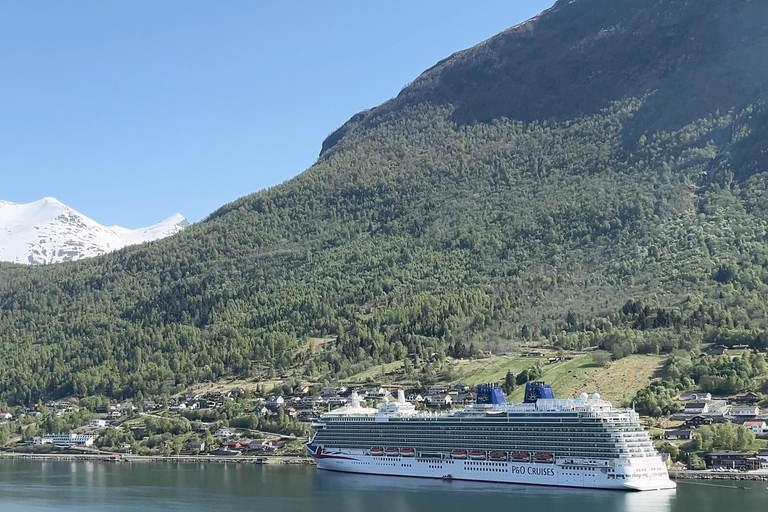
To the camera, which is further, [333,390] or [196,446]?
[333,390]

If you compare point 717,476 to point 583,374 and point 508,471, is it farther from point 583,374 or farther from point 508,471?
point 583,374

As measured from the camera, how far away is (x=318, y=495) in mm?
107250

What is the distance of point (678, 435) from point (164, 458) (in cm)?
7040

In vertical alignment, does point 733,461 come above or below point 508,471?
below

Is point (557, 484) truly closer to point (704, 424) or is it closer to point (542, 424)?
point (542, 424)

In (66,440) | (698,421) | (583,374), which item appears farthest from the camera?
(66,440)

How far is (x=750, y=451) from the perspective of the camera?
401 feet

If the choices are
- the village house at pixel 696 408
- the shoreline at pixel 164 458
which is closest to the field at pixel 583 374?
the village house at pixel 696 408

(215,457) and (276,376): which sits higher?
(276,376)

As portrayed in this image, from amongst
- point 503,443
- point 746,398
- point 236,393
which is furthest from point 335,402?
point 746,398

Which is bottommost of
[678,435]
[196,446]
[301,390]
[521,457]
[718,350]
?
[521,457]

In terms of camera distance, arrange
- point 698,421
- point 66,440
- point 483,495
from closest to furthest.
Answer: point 483,495 < point 698,421 < point 66,440

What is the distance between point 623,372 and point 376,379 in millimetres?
42145

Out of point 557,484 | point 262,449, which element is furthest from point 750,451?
point 262,449
